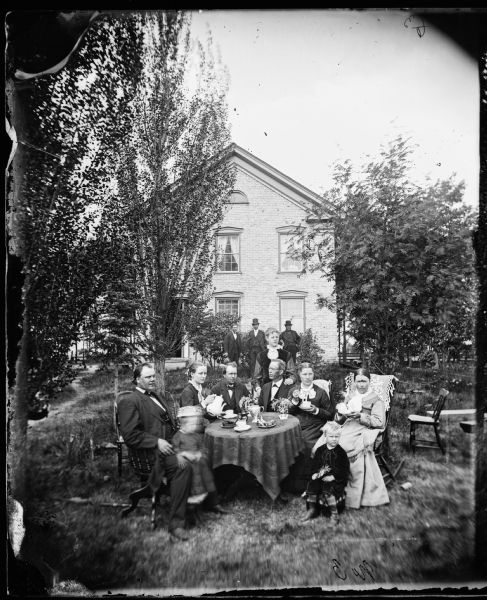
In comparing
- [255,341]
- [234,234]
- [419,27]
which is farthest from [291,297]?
[419,27]

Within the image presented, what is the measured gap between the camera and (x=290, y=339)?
3.20 m

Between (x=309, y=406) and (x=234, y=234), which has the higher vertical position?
(x=234, y=234)

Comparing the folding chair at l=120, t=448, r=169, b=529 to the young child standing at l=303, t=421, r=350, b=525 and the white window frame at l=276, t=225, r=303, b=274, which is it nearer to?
the young child standing at l=303, t=421, r=350, b=525

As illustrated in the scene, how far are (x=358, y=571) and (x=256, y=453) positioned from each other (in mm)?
1236

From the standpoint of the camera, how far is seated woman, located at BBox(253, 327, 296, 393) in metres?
3.18

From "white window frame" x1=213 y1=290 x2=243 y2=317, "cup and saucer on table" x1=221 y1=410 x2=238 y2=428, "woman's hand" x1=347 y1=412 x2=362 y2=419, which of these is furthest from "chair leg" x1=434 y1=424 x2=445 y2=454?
"white window frame" x1=213 y1=290 x2=243 y2=317

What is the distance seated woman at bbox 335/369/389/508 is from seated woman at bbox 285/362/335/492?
143mm

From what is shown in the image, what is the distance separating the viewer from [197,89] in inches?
117

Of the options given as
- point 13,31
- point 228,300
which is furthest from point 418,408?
point 13,31

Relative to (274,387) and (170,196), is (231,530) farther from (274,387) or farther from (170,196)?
(170,196)

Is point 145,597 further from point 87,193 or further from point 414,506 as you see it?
point 87,193

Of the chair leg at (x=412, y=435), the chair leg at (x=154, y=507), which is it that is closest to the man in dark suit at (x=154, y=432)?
the chair leg at (x=154, y=507)

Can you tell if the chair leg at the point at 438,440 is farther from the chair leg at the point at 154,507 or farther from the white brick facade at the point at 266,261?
the chair leg at the point at 154,507

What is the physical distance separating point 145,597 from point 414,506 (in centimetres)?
242
